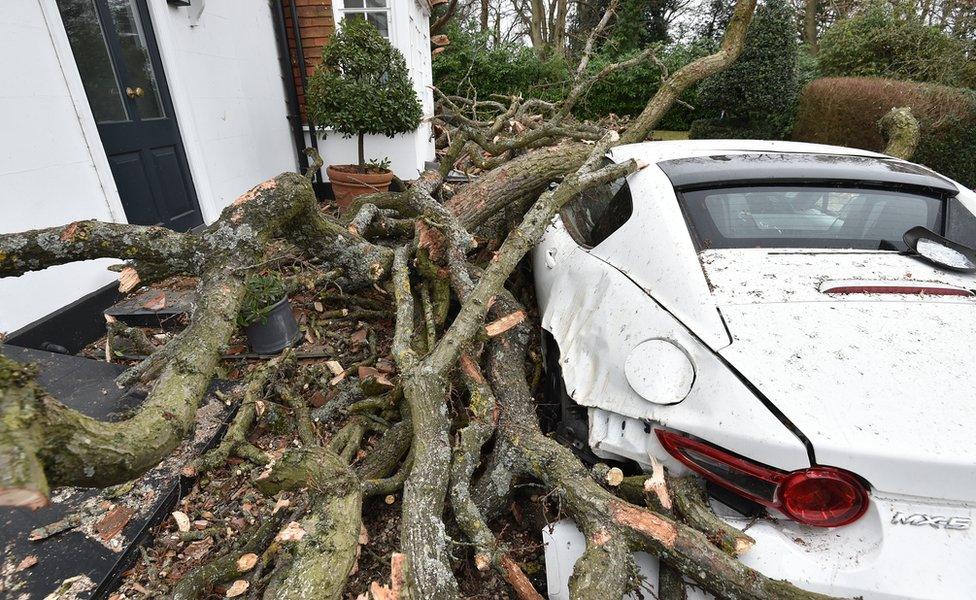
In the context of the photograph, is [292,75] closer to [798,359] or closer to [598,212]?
[598,212]

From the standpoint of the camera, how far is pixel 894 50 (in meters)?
9.35

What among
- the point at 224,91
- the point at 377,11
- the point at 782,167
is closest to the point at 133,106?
the point at 224,91

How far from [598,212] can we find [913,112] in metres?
7.95

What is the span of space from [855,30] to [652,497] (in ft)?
41.9

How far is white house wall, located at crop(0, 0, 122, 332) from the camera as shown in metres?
2.99

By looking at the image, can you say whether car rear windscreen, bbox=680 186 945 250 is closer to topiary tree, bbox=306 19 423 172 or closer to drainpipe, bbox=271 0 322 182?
topiary tree, bbox=306 19 423 172

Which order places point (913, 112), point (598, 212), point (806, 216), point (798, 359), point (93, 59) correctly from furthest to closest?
1. point (913, 112)
2. point (93, 59)
3. point (598, 212)
4. point (806, 216)
5. point (798, 359)

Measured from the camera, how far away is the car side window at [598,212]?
2387 mm

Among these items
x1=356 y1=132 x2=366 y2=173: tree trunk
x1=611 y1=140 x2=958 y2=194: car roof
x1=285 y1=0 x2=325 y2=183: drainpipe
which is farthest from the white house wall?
x1=611 y1=140 x2=958 y2=194: car roof

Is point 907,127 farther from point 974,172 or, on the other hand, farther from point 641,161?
point 974,172

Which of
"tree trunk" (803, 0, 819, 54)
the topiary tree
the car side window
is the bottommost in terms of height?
the car side window

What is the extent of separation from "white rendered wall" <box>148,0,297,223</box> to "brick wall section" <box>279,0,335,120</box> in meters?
0.25

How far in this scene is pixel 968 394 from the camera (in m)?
1.30

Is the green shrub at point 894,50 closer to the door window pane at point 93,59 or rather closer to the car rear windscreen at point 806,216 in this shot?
the car rear windscreen at point 806,216
